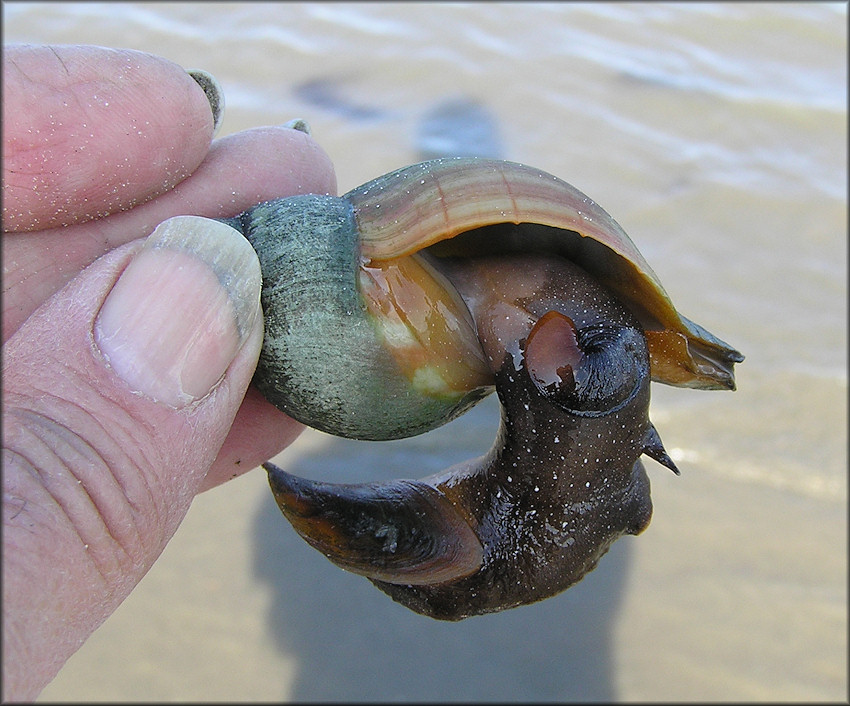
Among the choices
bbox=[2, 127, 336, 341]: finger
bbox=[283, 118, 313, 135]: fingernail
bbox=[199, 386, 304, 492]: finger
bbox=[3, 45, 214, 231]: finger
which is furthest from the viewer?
bbox=[283, 118, 313, 135]: fingernail

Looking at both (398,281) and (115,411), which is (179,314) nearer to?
(115,411)

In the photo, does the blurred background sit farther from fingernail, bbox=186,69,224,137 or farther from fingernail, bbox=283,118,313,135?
fingernail, bbox=186,69,224,137

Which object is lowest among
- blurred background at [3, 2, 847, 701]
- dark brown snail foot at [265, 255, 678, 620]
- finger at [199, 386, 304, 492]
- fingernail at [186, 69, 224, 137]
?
blurred background at [3, 2, 847, 701]

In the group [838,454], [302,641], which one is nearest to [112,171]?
[302,641]

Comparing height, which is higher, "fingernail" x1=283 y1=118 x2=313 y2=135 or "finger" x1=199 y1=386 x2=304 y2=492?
"fingernail" x1=283 y1=118 x2=313 y2=135

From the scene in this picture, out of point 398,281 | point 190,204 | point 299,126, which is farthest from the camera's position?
point 299,126

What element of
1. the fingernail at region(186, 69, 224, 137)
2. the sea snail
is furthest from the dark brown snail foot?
the fingernail at region(186, 69, 224, 137)

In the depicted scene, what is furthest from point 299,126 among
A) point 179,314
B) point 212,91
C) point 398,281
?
point 179,314
